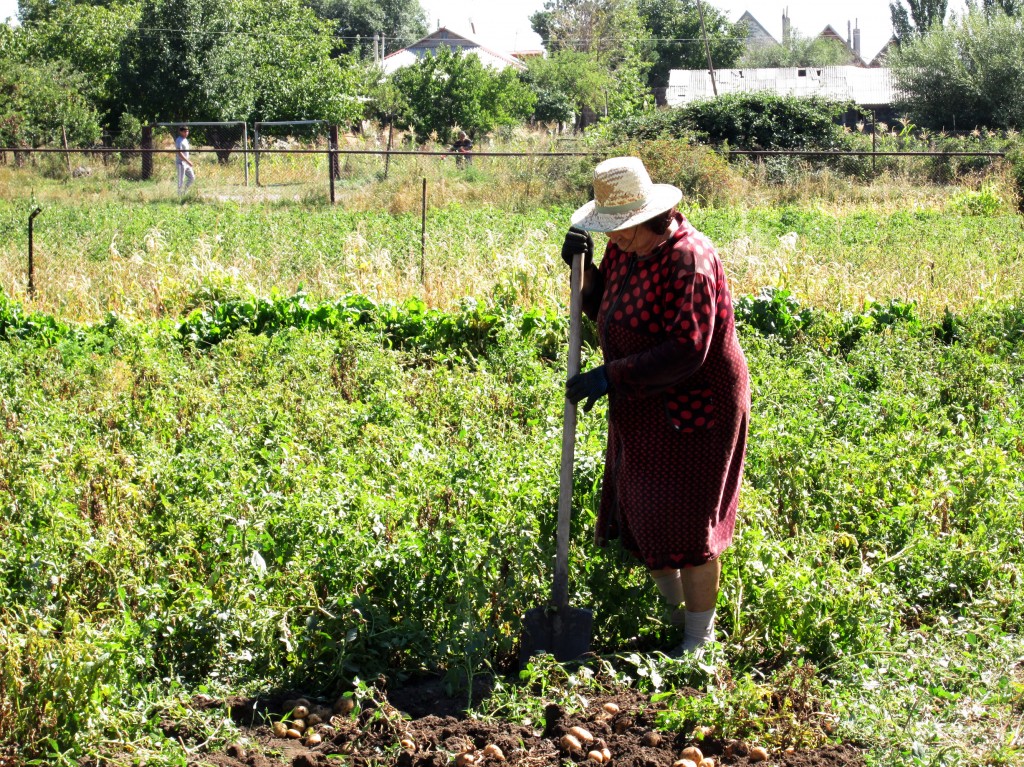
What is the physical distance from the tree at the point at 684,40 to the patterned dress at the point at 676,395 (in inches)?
2453

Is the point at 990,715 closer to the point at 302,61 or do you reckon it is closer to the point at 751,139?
the point at 751,139

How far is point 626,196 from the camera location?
10.8 ft

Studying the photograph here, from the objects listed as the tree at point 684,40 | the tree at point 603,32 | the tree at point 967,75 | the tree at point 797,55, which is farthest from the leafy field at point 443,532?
the tree at point 797,55

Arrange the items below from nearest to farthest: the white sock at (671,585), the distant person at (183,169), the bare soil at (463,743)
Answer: the bare soil at (463,743), the white sock at (671,585), the distant person at (183,169)

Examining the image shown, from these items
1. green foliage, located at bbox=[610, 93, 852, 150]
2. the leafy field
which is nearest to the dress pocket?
the leafy field

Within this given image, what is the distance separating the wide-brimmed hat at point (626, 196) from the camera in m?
3.24

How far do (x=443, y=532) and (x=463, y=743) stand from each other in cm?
74

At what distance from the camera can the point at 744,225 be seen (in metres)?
13.0

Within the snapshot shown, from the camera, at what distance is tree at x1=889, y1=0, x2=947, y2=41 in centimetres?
7388

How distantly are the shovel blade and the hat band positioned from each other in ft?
4.38

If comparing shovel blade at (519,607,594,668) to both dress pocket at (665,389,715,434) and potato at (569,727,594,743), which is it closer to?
potato at (569,727,594,743)

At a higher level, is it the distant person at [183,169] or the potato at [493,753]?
the distant person at [183,169]

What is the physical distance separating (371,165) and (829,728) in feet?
77.5

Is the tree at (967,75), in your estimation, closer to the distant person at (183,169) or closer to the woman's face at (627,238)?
the distant person at (183,169)
